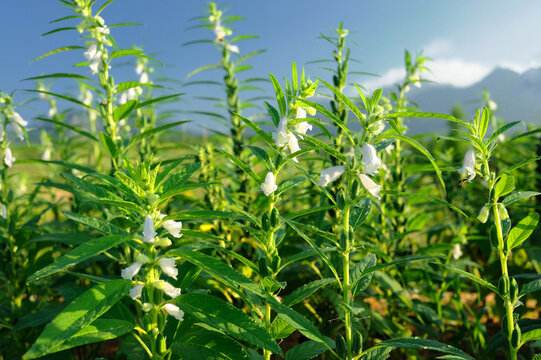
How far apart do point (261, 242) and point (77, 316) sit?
722mm

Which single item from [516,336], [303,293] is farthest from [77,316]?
[516,336]

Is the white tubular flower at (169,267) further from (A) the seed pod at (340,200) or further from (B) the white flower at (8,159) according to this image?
(B) the white flower at (8,159)

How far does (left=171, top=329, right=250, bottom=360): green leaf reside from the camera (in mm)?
1385

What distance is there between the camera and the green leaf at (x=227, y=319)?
118cm

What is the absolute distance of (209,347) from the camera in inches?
54.9

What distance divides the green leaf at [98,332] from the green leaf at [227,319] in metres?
0.19

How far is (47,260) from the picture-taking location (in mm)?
2785

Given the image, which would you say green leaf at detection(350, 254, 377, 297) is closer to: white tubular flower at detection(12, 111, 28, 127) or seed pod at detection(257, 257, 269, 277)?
seed pod at detection(257, 257, 269, 277)

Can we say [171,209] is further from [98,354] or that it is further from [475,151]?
[475,151]

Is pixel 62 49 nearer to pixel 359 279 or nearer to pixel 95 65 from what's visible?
pixel 95 65

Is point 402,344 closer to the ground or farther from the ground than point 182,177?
closer to the ground

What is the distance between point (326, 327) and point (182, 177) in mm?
1438

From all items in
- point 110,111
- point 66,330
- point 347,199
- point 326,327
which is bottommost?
point 326,327

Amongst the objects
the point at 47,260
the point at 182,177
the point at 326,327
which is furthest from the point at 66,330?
the point at 47,260
